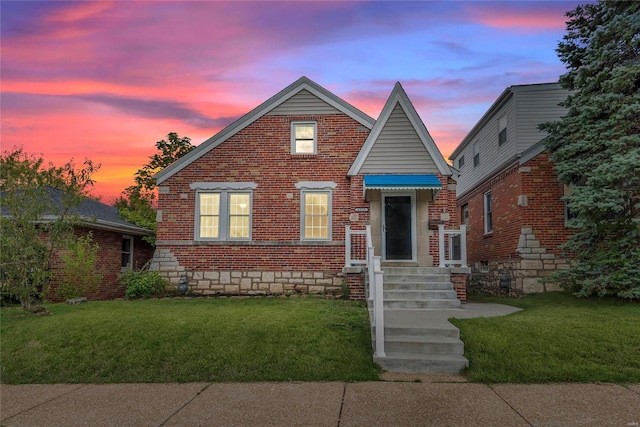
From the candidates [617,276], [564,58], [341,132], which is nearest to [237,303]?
[341,132]

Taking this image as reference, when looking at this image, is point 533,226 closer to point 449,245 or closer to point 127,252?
point 449,245

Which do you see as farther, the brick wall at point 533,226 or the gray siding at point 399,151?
the brick wall at point 533,226

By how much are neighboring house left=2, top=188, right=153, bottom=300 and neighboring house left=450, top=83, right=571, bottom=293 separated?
13.7 metres

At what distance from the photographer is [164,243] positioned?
44.9 ft

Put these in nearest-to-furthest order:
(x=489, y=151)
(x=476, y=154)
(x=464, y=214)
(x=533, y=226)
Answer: (x=533, y=226) → (x=489, y=151) → (x=476, y=154) → (x=464, y=214)

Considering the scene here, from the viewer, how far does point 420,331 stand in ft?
24.0

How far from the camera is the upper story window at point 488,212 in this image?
16969 millimetres

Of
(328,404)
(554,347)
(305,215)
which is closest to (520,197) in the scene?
(305,215)

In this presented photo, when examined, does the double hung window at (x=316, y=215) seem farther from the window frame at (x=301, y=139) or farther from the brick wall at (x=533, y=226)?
the brick wall at (x=533, y=226)

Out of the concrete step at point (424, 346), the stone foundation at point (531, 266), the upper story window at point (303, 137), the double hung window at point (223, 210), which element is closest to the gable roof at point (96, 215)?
the double hung window at point (223, 210)

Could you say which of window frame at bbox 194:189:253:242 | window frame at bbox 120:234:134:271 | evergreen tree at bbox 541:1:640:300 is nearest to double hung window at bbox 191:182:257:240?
window frame at bbox 194:189:253:242

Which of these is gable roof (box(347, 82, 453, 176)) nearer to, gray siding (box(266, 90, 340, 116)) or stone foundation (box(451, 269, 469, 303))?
gray siding (box(266, 90, 340, 116))

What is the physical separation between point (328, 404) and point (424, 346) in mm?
2297

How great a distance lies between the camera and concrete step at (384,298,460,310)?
32.3 ft
